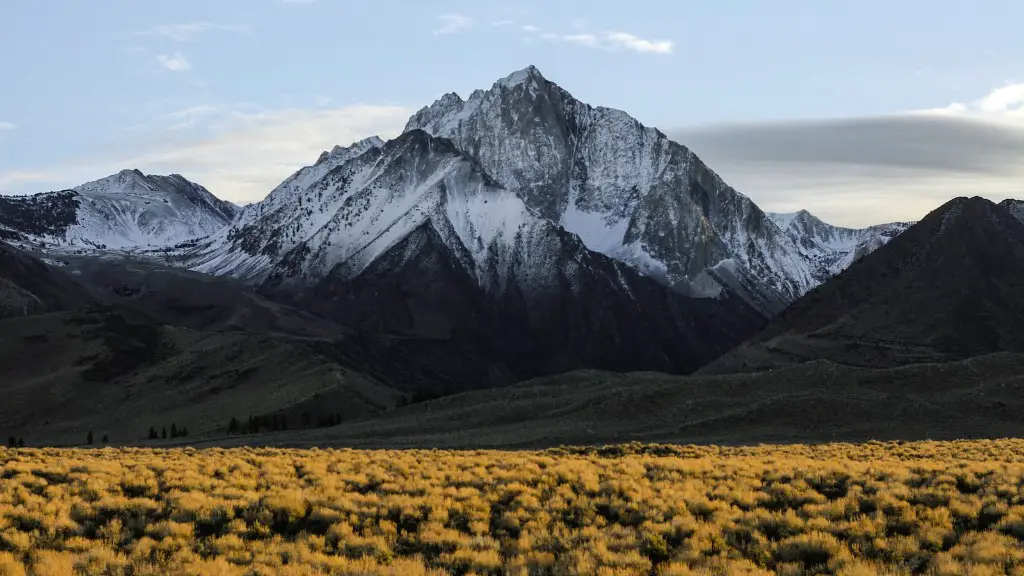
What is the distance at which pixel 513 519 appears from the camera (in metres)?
24.5

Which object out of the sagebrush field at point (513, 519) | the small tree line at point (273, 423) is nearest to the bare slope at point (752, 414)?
the small tree line at point (273, 423)

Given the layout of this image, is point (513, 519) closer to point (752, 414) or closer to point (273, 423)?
point (752, 414)

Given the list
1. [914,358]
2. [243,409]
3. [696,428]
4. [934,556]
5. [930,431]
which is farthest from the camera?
[914,358]

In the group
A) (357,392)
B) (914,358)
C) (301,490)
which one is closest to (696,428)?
(301,490)

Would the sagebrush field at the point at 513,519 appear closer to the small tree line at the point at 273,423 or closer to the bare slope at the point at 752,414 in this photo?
the bare slope at the point at 752,414

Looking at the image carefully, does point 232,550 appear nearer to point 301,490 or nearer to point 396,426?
point 301,490

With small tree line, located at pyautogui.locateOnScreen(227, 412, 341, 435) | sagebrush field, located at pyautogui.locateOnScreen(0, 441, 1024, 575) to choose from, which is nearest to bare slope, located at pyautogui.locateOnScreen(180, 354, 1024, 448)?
small tree line, located at pyautogui.locateOnScreen(227, 412, 341, 435)

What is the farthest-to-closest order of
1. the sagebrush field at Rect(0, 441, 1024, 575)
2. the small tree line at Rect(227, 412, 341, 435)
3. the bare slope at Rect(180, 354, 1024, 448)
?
the small tree line at Rect(227, 412, 341, 435) → the bare slope at Rect(180, 354, 1024, 448) → the sagebrush field at Rect(0, 441, 1024, 575)

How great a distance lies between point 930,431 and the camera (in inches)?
3083

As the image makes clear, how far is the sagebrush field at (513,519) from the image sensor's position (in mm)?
19672

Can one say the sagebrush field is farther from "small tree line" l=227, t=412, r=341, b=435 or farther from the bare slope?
"small tree line" l=227, t=412, r=341, b=435

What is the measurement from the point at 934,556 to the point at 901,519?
135 inches

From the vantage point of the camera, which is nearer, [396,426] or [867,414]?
[867,414]

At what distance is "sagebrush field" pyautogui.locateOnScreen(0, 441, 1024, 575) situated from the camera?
1967 centimetres
